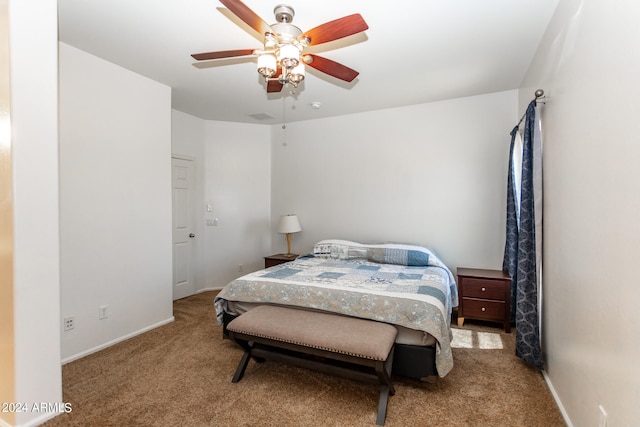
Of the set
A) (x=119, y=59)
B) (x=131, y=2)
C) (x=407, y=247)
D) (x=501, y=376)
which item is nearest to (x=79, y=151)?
(x=119, y=59)

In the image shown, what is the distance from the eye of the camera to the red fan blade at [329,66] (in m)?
2.07

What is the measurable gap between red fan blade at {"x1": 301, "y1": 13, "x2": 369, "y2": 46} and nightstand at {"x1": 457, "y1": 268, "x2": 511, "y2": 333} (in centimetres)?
263

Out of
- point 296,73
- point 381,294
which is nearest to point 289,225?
point 381,294

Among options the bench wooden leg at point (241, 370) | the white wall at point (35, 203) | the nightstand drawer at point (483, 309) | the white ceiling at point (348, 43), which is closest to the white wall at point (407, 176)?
the white ceiling at point (348, 43)

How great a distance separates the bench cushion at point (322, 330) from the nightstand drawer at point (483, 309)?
1.60 metres

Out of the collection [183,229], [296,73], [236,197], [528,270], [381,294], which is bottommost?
[381,294]

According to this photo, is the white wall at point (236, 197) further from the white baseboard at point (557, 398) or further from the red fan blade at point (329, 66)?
the white baseboard at point (557, 398)

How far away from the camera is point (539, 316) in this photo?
2385 millimetres

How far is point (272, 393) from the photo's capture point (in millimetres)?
2115

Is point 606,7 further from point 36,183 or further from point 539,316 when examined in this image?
point 36,183

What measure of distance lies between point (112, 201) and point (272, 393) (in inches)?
87.9

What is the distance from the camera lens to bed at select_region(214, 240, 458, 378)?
81.0 inches

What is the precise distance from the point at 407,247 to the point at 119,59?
3436mm

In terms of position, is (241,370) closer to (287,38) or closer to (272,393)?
(272,393)
